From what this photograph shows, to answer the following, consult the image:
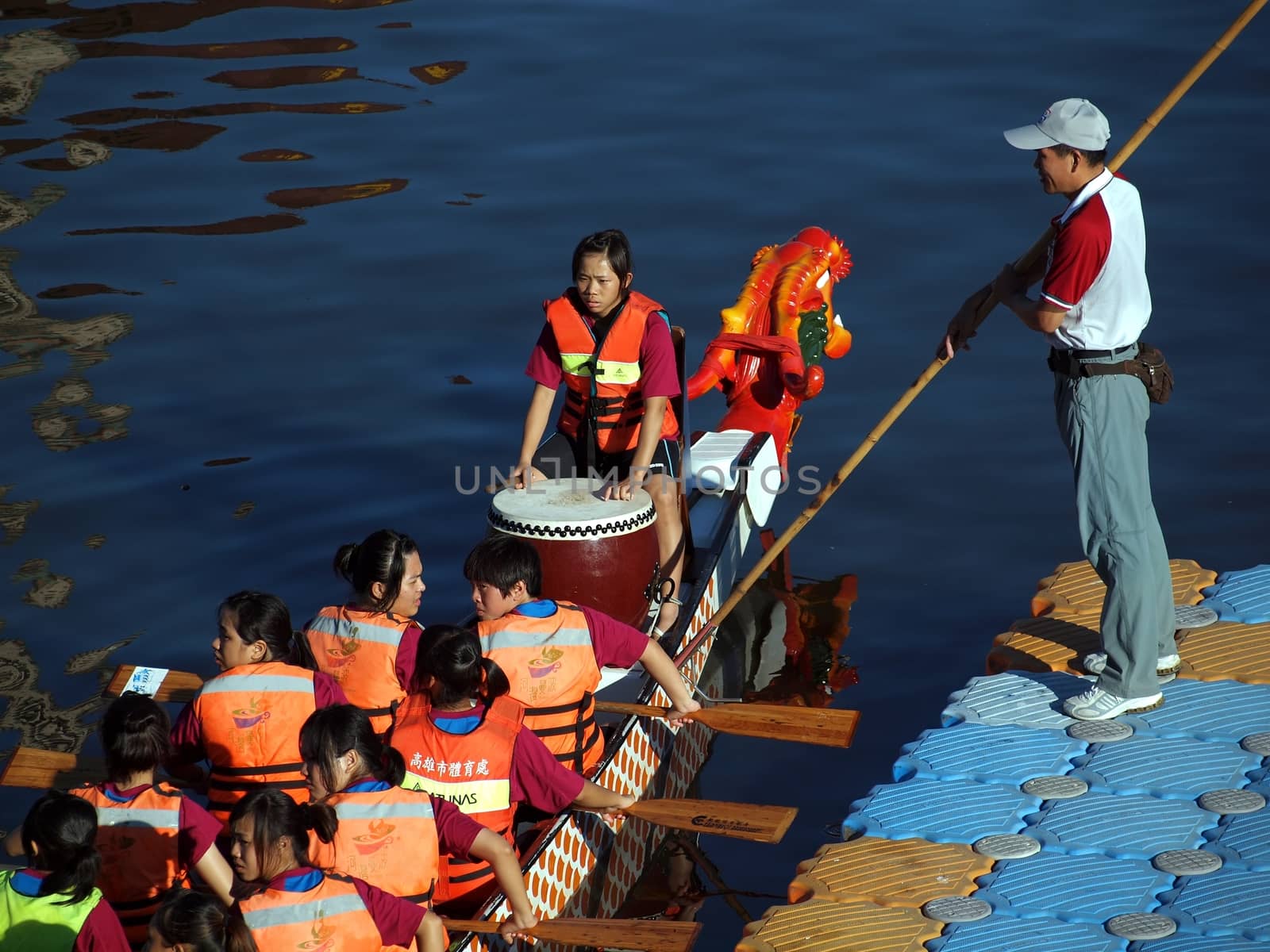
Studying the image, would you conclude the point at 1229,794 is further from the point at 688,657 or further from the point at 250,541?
the point at 250,541

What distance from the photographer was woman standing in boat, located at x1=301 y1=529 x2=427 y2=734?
454cm

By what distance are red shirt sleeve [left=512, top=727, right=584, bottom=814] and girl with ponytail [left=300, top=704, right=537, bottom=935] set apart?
1.42 feet

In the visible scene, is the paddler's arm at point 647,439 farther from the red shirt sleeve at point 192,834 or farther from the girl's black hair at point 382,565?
the red shirt sleeve at point 192,834

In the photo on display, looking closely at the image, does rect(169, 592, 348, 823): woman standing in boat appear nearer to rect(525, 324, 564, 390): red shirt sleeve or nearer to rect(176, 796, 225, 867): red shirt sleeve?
rect(176, 796, 225, 867): red shirt sleeve

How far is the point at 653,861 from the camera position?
214 inches

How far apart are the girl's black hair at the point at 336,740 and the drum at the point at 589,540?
1818mm

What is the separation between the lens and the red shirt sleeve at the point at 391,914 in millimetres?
3502

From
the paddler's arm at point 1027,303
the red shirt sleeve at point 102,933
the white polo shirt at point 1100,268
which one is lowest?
the red shirt sleeve at point 102,933

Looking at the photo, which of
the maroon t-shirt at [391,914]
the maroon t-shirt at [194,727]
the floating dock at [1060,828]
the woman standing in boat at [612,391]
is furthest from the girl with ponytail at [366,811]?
the woman standing in boat at [612,391]

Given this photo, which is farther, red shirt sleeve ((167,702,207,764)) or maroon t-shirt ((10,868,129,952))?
red shirt sleeve ((167,702,207,764))

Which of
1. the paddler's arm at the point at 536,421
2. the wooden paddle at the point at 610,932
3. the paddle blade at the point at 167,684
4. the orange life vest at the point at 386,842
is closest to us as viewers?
the orange life vest at the point at 386,842

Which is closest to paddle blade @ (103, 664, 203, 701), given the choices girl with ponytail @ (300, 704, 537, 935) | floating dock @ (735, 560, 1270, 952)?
girl with ponytail @ (300, 704, 537, 935)

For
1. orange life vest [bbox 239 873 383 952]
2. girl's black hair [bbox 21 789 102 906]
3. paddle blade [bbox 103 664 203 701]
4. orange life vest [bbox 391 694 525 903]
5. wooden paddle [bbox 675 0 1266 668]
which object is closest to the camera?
orange life vest [bbox 239 873 383 952]

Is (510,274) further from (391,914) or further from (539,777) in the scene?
(391,914)
